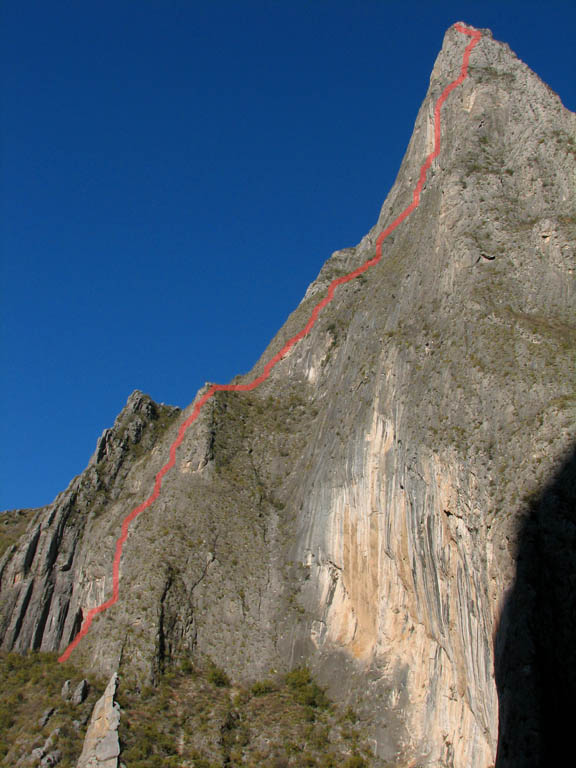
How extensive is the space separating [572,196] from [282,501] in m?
31.6

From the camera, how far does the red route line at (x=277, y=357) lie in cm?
6003

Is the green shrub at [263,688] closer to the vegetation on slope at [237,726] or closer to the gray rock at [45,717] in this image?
the vegetation on slope at [237,726]

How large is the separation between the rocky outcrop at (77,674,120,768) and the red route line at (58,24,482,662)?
996 centimetres

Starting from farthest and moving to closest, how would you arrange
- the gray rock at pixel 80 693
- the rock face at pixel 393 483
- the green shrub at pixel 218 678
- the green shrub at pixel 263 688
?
the green shrub at pixel 218 678
the gray rock at pixel 80 693
the green shrub at pixel 263 688
the rock face at pixel 393 483

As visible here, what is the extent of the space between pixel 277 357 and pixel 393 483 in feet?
113

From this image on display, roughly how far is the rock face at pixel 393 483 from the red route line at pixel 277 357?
122 centimetres

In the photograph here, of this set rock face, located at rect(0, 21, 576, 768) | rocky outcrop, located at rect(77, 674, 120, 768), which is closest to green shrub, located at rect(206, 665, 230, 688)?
rock face, located at rect(0, 21, 576, 768)

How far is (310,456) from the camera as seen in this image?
60156 millimetres

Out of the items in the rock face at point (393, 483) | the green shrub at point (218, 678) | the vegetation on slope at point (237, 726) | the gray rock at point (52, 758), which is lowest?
the gray rock at point (52, 758)

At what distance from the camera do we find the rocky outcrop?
4184 cm

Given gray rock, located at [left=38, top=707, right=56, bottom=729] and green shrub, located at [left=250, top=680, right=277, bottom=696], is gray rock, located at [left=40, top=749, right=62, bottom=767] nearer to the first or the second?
gray rock, located at [left=38, top=707, right=56, bottom=729]

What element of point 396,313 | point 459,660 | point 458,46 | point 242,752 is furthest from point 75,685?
point 458,46

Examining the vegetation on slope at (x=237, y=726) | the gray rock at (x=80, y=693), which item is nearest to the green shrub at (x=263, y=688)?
the vegetation on slope at (x=237, y=726)

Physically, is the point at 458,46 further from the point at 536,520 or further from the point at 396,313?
the point at 536,520
